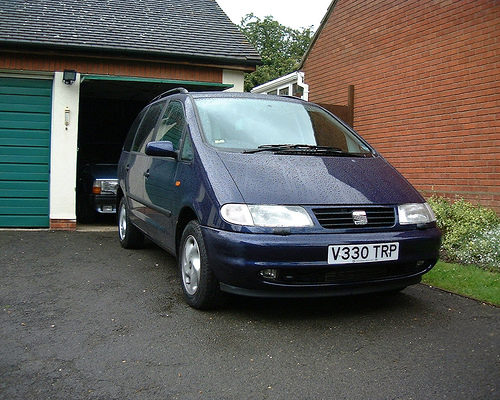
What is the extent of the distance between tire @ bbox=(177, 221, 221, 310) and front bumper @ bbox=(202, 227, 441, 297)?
0.37ft

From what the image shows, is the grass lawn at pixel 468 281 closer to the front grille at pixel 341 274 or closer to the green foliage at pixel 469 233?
the green foliage at pixel 469 233

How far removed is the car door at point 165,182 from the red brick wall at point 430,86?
4.87 metres

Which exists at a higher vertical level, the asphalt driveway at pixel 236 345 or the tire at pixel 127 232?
the tire at pixel 127 232

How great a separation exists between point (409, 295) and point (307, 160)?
4.98ft

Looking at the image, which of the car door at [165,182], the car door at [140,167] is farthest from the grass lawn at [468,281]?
the car door at [140,167]

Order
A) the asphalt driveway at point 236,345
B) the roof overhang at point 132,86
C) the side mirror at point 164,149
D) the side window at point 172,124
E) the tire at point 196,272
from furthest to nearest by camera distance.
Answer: the roof overhang at point 132,86 < the side window at point 172,124 < the side mirror at point 164,149 < the tire at point 196,272 < the asphalt driveway at point 236,345

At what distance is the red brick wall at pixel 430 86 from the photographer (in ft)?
25.8

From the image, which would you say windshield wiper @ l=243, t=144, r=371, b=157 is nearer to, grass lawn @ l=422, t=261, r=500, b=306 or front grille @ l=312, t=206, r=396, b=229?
front grille @ l=312, t=206, r=396, b=229

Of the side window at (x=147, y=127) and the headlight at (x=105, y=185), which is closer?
the side window at (x=147, y=127)

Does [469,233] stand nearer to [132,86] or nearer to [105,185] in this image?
[105,185]

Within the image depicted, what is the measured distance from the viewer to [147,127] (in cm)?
628

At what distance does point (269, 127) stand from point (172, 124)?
1049 millimetres

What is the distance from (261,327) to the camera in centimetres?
375

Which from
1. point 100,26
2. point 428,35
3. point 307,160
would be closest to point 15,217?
point 100,26
